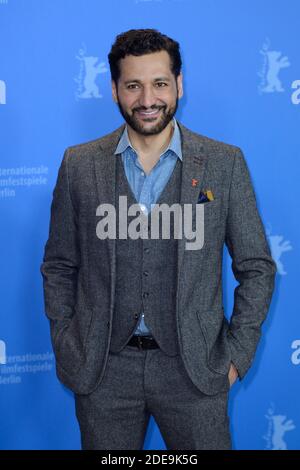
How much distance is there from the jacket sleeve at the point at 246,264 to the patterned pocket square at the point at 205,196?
2.7 inches

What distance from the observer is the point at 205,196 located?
1.95m

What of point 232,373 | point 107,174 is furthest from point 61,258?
point 232,373

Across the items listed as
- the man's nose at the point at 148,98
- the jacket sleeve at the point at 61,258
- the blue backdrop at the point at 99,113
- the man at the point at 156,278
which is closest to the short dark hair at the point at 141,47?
the man at the point at 156,278

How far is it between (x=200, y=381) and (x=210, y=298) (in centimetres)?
27

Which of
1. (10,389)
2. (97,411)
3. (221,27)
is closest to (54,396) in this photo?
(10,389)

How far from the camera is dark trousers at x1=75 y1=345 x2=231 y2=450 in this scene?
1.97 m

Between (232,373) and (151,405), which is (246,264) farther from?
(151,405)

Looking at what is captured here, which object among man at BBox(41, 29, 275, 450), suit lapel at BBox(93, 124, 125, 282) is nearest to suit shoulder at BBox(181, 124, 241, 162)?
man at BBox(41, 29, 275, 450)

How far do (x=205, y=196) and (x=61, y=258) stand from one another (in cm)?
55

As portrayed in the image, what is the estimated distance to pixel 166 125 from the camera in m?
1.96

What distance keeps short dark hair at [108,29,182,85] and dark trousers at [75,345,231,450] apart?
36.5 inches

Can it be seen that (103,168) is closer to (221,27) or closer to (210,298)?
(210,298)

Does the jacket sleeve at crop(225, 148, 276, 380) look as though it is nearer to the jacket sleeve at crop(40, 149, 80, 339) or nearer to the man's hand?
the man's hand

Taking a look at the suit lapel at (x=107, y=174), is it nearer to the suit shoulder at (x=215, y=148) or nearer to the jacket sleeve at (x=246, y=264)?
the suit shoulder at (x=215, y=148)
